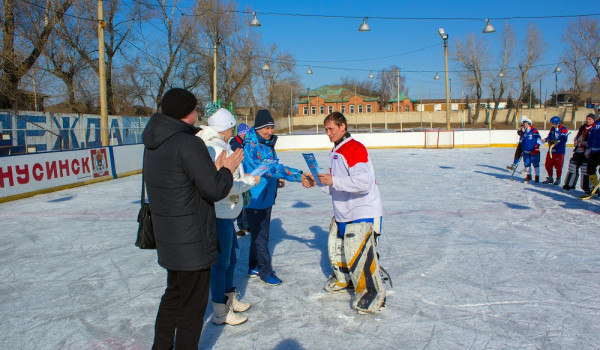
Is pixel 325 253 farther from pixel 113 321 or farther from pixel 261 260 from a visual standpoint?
pixel 113 321

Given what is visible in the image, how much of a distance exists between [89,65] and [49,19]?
5.03m

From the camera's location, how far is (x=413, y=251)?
16.3ft

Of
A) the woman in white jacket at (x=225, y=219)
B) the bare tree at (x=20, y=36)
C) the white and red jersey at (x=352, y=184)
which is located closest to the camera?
the woman in white jacket at (x=225, y=219)

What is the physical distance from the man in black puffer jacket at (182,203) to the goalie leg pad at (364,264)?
1.29 meters

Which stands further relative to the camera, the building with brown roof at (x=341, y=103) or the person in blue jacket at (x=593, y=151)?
the building with brown roof at (x=341, y=103)

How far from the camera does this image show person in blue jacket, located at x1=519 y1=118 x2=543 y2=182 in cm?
1002

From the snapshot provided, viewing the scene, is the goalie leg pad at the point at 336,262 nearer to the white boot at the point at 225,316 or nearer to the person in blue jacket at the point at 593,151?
the white boot at the point at 225,316

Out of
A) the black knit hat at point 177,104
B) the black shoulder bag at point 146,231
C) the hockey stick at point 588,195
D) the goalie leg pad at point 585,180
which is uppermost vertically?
the black knit hat at point 177,104

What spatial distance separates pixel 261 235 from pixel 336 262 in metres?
0.76

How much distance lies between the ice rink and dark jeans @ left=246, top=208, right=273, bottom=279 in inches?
7.1

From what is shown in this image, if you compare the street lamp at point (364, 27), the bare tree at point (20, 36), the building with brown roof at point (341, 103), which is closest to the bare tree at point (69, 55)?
the bare tree at point (20, 36)

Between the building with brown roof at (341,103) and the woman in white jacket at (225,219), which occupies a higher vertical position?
the building with brown roof at (341,103)

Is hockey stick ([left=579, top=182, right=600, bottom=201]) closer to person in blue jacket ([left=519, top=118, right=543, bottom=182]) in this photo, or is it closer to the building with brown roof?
person in blue jacket ([left=519, top=118, right=543, bottom=182])

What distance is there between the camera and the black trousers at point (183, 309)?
2314mm
